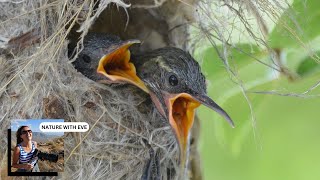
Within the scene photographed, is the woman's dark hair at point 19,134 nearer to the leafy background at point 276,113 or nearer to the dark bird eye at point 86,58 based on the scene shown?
the dark bird eye at point 86,58

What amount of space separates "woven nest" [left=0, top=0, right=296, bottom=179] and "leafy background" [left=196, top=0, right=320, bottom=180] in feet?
0.20

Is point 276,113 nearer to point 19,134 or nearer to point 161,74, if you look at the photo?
point 161,74

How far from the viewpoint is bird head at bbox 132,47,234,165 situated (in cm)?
145

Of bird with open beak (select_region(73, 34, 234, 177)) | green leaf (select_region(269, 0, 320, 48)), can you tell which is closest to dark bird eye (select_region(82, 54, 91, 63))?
bird with open beak (select_region(73, 34, 234, 177))

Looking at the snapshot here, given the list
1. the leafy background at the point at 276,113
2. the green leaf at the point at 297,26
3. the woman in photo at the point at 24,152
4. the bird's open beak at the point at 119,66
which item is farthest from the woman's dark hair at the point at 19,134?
the green leaf at the point at 297,26

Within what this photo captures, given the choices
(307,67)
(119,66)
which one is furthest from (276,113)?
(119,66)

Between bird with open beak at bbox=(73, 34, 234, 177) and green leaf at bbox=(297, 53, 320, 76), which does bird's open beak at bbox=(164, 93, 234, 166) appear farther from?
green leaf at bbox=(297, 53, 320, 76)

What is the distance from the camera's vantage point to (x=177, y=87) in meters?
1.53

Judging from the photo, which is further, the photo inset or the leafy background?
the photo inset

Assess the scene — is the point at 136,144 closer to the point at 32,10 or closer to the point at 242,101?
the point at 242,101

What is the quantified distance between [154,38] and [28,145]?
2.09ft

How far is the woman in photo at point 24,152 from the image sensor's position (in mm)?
1482

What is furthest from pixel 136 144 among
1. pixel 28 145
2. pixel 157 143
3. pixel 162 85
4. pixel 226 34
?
pixel 226 34

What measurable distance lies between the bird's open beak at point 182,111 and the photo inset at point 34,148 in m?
0.30
